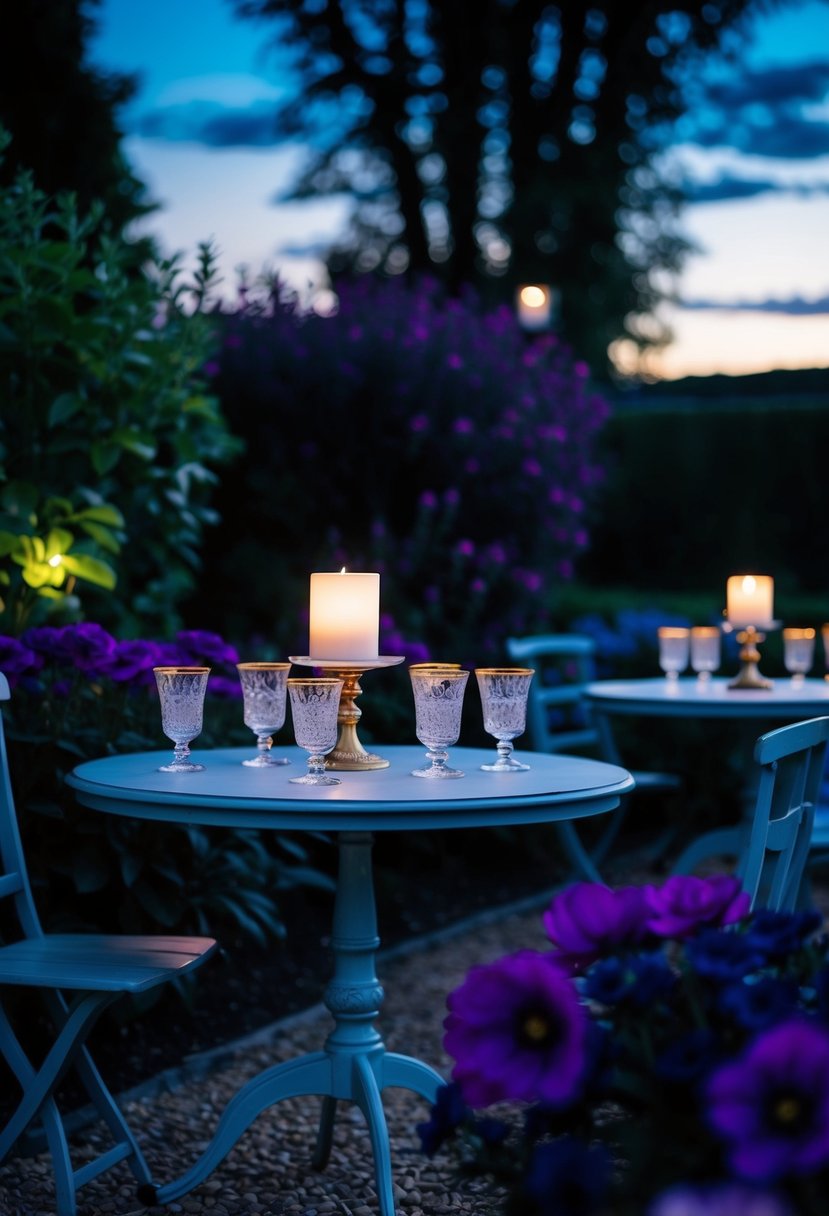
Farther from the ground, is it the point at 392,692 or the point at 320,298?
the point at 320,298

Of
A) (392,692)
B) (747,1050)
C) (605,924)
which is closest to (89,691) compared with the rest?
(392,692)

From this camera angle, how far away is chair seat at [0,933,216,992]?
2236 mm

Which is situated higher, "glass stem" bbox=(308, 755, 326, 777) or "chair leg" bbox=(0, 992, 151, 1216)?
"glass stem" bbox=(308, 755, 326, 777)

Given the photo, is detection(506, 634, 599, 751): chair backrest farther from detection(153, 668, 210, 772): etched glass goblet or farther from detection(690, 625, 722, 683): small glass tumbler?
detection(153, 668, 210, 772): etched glass goblet

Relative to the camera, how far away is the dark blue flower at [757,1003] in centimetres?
114

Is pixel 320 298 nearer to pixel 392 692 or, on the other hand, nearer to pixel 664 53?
pixel 392 692

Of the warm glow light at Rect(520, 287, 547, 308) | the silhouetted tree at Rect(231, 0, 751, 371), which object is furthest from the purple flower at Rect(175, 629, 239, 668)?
the silhouetted tree at Rect(231, 0, 751, 371)

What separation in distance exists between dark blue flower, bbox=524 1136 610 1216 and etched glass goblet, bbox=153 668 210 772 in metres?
1.51

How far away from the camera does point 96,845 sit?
9.95 feet

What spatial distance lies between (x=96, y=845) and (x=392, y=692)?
7.11 feet

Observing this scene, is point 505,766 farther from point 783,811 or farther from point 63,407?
point 63,407

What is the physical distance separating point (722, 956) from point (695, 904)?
10cm

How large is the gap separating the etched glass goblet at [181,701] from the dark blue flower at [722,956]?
138cm

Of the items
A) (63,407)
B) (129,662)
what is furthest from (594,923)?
(63,407)
